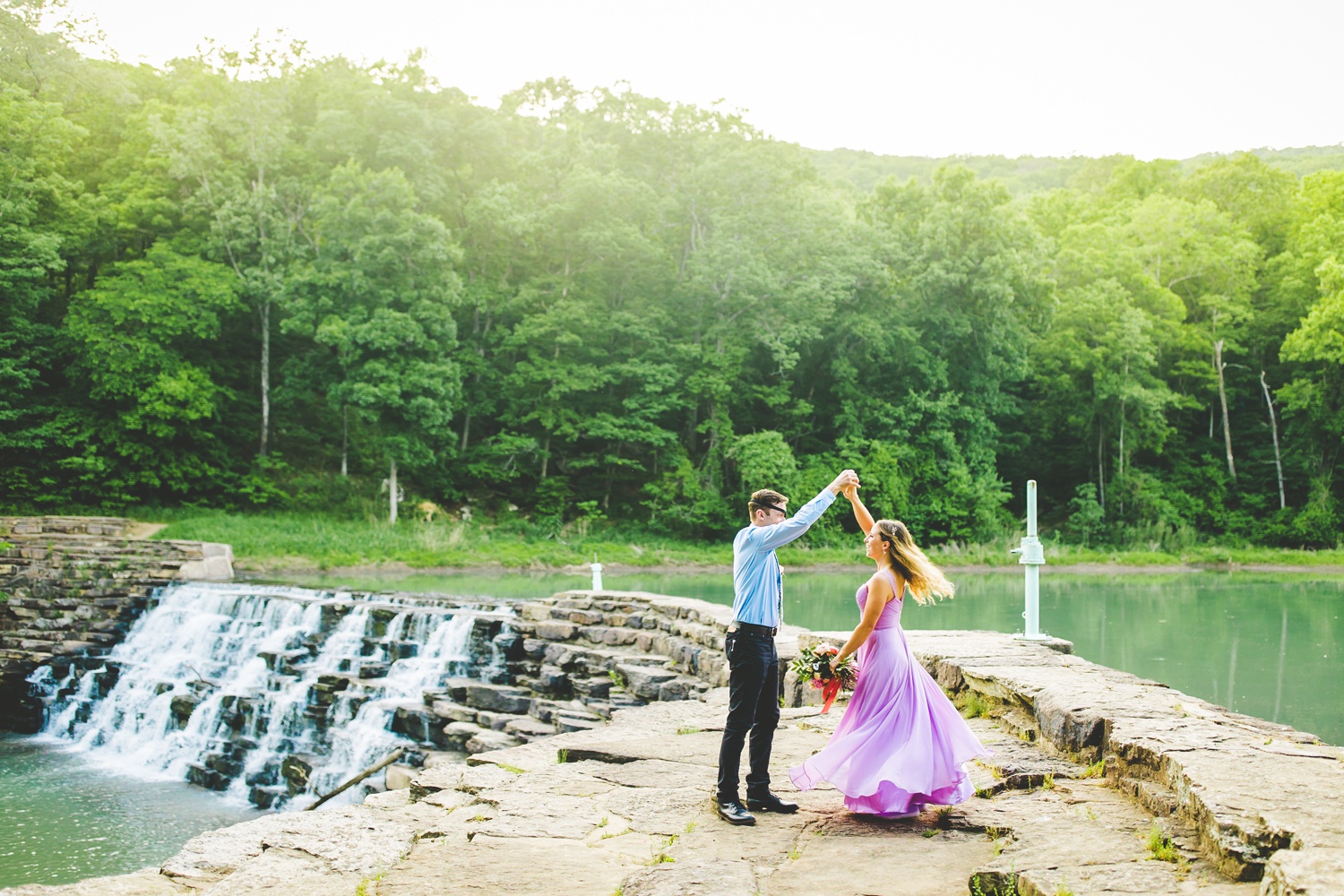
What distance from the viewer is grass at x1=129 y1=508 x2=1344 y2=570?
76.3ft

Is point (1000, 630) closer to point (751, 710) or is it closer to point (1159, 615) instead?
point (1159, 615)

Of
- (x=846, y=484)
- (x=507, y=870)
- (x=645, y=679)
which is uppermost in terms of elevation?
(x=846, y=484)

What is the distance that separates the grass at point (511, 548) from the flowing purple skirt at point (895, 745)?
1991 centimetres

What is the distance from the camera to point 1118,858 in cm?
365

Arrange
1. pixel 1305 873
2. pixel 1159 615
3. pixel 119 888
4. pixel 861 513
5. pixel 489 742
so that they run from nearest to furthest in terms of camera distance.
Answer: pixel 1305 873 → pixel 119 888 → pixel 861 513 → pixel 489 742 → pixel 1159 615

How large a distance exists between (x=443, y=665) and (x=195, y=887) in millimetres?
6916

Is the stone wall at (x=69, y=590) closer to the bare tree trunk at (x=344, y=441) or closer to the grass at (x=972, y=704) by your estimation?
the bare tree trunk at (x=344, y=441)

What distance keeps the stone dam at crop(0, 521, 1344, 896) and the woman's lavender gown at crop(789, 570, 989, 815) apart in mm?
139

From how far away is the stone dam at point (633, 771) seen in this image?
3.68 m

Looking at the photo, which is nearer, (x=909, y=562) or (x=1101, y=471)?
(x=909, y=562)

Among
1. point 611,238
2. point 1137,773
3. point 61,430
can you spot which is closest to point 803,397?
point 611,238

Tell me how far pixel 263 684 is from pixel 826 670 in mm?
9594

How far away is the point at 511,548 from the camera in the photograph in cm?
Answer: 2578

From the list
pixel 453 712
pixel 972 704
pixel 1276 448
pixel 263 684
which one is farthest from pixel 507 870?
pixel 1276 448
